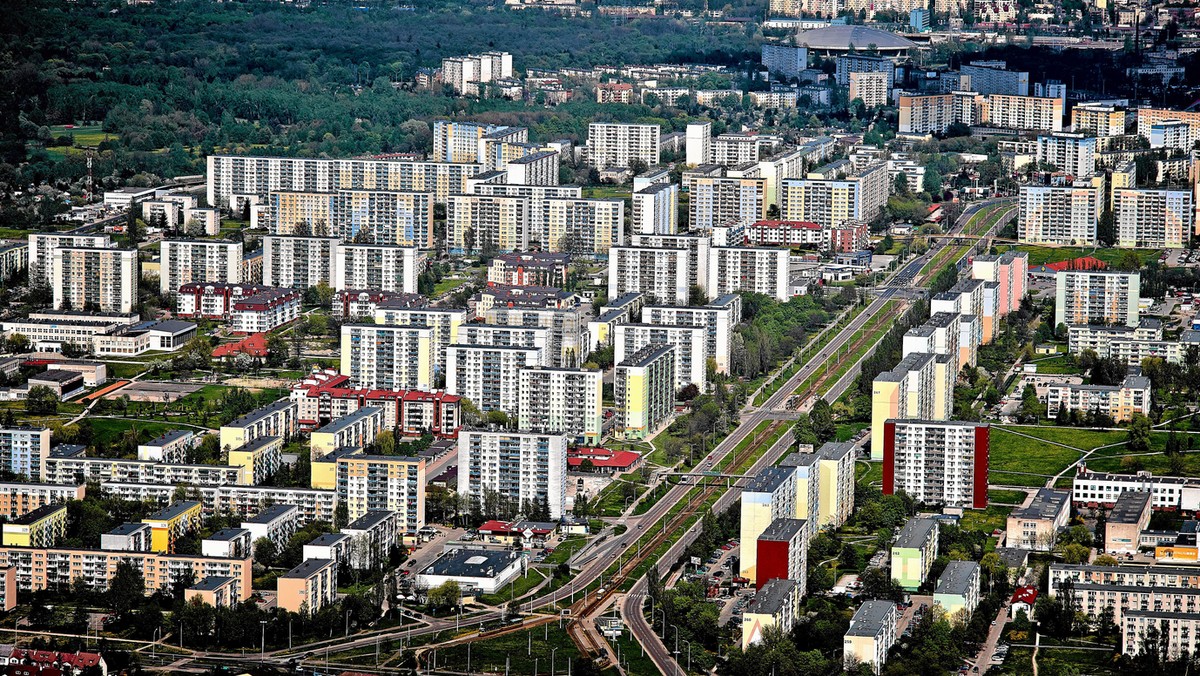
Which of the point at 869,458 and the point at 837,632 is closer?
the point at 837,632

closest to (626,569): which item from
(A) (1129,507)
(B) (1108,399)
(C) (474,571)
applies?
(C) (474,571)

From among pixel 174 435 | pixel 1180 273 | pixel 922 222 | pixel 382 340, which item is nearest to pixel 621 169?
pixel 922 222

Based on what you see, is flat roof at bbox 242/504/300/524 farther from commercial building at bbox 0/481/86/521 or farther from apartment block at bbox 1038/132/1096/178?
apartment block at bbox 1038/132/1096/178

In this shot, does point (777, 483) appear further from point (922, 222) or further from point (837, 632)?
point (922, 222)

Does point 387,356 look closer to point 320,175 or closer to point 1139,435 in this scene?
point 1139,435

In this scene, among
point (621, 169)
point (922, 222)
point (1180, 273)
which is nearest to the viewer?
point (1180, 273)

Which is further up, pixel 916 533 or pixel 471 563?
pixel 916 533

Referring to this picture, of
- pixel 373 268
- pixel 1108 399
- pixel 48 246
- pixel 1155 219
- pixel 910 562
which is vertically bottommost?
pixel 910 562

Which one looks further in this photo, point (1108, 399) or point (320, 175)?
point (320, 175)
